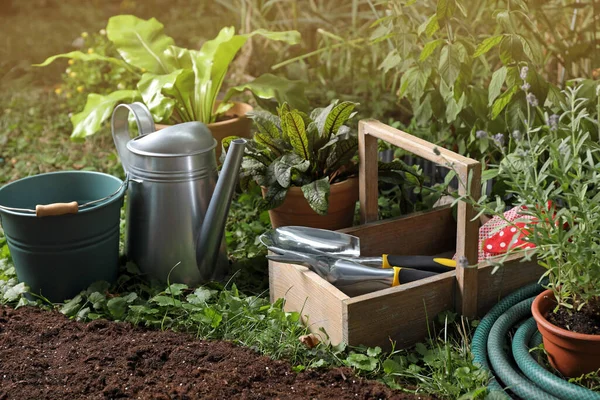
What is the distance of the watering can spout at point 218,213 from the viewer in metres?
2.26

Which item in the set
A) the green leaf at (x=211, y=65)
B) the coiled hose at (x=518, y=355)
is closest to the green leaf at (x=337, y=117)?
the coiled hose at (x=518, y=355)

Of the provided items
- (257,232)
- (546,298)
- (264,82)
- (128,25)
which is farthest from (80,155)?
(546,298)

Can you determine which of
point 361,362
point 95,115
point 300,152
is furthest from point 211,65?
point 361,362

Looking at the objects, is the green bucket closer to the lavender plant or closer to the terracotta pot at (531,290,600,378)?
the lavender plant

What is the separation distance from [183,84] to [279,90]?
0.42 m

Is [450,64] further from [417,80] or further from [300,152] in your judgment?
[300,152]

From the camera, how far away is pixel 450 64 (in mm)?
2441

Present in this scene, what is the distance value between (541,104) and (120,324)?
154cm

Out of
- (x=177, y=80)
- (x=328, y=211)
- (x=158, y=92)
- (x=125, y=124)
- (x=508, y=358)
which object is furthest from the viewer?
(x=177, y=80)

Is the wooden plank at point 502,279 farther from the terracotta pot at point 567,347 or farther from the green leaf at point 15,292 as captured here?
the green leaf at point 15,292

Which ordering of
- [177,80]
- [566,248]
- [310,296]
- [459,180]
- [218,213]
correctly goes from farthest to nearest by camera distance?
[177,80]
[218,213]
[310,296]
[459,180]
[566,248]

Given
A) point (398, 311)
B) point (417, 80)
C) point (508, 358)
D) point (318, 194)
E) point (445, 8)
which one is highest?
point (445, 8)

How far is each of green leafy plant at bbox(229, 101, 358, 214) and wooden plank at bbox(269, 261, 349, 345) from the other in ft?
0.92

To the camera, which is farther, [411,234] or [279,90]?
[279,90]
